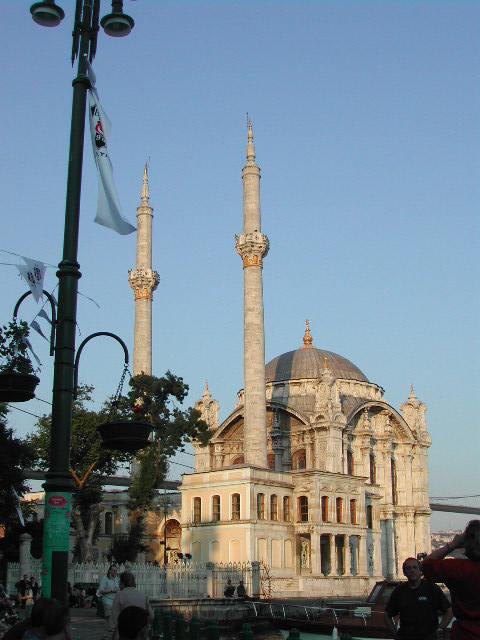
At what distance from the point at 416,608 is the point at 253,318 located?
38.6m

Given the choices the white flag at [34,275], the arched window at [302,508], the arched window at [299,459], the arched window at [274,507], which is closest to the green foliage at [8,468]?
the arched window at [274,507]

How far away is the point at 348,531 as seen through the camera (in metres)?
47.3

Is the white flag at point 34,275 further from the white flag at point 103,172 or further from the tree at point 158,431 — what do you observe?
the tree at point 158,431

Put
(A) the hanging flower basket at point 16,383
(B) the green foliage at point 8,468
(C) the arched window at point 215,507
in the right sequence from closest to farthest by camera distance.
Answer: (A) the hanging flower basket at point 16,383
(B) the green foliage at point 8,468
(C) the arched window at point 215,507

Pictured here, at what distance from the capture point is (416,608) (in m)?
7.20

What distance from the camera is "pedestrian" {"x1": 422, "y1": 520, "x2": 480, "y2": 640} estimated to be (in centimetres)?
546

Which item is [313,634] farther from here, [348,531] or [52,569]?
[348,531]

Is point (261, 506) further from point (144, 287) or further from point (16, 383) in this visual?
point (16, 383)

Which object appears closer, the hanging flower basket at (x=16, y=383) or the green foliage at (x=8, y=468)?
the hanging flower basket at (x=16, y=383)

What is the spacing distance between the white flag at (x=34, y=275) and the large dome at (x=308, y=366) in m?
53.3

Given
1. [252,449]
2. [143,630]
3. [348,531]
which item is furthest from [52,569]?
[348,531]

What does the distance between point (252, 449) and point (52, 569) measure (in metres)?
36.9

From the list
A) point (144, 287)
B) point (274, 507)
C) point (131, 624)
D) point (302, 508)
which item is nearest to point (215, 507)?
point (274, 507)

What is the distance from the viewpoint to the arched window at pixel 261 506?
4350 cm
